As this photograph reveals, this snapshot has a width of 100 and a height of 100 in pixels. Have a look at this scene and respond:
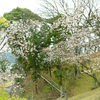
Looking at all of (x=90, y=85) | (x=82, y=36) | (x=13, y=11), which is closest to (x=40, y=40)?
(x=82, y=36)

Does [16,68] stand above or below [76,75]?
above

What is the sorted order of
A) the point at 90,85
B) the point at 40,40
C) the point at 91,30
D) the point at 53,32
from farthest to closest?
the point at 90,85 < the point at 40,40 < the point at 53,32 < the point at 91,30

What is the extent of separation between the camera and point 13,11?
604 inches

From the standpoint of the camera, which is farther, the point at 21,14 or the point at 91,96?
the point at 21,14

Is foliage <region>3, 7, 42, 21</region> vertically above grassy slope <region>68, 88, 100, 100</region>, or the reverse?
foliage <region>3, 7, 42, 21</region>

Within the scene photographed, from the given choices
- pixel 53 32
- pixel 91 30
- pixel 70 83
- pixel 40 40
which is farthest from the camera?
pixel 70 83

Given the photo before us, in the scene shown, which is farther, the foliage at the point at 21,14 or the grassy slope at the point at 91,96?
the foliage at the point at 21,14

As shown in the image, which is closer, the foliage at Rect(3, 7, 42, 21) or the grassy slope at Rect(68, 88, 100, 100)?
the grassy slope at Rect(68, 88, 100, 100)

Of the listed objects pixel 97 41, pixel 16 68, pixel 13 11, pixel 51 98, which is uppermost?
pixel 13 11

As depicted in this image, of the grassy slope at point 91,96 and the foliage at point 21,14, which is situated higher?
the foliage at point 21,14

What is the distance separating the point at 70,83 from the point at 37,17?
32.6 ft

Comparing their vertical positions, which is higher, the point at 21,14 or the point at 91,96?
the point at 21,14

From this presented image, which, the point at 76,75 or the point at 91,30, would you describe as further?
the point at 76,75

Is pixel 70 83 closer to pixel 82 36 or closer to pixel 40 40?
pixel 40 40
